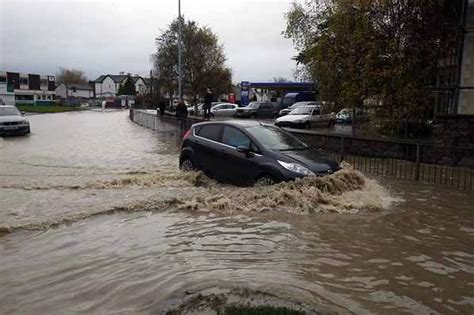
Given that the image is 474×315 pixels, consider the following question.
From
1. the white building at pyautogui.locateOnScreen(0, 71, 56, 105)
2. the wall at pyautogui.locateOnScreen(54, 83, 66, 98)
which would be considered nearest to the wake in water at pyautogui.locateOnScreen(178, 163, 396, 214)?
the white building at pyautogui.locateOnScreen(0, 71, 56, 105)

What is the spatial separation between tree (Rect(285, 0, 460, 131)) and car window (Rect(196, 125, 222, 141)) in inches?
427

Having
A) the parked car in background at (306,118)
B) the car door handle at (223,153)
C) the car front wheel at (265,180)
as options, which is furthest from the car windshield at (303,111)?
the car front wheel at (265,180)

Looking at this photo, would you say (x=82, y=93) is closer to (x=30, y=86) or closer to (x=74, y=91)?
(x=74, y=91)

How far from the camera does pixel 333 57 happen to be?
72.4 ft

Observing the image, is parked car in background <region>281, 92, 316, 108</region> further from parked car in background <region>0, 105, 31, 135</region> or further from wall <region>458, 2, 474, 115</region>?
wall <region>458, 2, 474, 115</region>

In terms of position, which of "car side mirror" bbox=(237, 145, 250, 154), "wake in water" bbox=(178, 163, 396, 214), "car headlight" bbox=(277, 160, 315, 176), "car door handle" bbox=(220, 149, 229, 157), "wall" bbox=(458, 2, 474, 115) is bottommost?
"wake in water" bbox=(178, 163, 396, 214)

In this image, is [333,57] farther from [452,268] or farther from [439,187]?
[452,268]

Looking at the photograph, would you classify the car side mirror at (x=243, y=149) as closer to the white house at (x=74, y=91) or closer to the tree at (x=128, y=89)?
the tree at (x=128, y=89)

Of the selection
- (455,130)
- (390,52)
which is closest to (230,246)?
(455,130)

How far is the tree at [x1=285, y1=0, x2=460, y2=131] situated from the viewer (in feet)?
64.6

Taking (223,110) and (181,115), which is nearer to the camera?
(181,115)

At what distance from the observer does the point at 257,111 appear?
148 ft

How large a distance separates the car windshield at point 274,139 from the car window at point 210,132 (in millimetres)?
955

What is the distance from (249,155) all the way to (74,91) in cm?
12329
